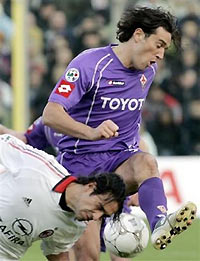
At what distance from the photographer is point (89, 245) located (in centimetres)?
648

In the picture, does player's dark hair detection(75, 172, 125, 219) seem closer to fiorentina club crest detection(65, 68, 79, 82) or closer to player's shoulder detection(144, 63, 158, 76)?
fiorentina club crest detection(65, 68, 79, 82)

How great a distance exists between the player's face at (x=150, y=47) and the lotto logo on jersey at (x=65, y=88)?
0.45 meters

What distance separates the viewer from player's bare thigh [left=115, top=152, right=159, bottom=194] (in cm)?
589

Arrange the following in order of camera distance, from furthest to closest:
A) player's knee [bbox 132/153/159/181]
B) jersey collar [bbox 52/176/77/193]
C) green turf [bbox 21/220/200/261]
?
green turf [bbox 21/220/200/261], player's knee [bbox 132/153/159/181], jersey collar [bbox 52/176/77/193]

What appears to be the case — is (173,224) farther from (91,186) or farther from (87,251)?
(87,251)

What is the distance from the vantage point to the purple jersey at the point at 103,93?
6.19m

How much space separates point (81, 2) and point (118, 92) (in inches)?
227

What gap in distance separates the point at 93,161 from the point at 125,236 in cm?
71

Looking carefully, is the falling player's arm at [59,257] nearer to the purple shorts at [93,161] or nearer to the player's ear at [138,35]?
the purple shorts at [93,161]

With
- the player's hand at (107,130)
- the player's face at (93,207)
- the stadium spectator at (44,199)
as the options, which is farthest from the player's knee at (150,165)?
the player's face at (93,207)

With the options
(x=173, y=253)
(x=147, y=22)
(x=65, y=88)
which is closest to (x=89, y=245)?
(x=65, y=88)

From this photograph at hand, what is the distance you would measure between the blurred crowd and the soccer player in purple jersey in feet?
17.6

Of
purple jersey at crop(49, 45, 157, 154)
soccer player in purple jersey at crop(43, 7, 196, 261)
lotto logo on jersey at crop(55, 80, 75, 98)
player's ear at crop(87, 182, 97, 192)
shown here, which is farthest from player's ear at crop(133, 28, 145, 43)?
player's ear at crop(87, 182, 97, 192)

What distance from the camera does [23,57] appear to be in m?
12.3
